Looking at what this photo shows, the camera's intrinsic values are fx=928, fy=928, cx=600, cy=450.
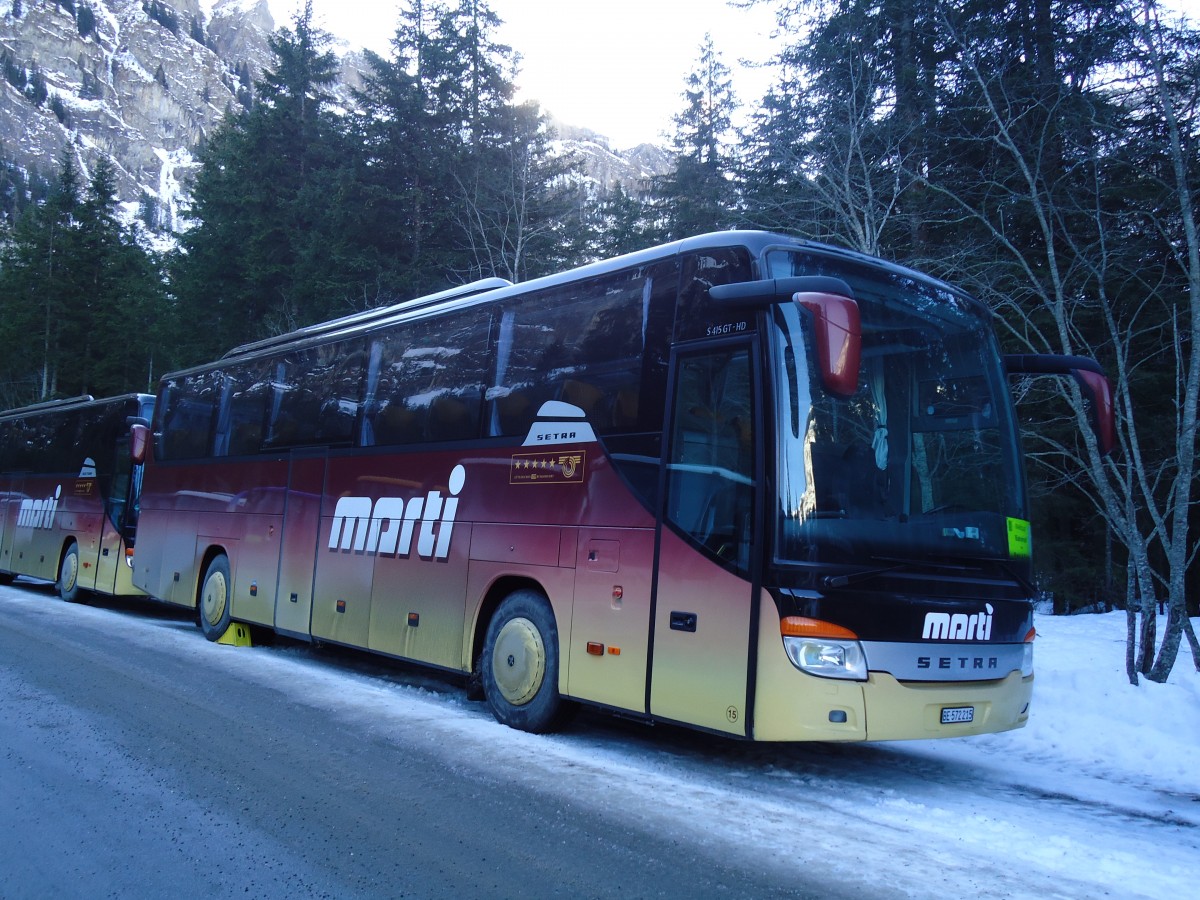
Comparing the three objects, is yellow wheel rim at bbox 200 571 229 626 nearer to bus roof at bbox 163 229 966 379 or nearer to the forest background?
bus roof at bbox 163 229 966 379

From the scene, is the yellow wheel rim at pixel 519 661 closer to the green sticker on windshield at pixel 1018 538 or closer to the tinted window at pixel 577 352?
the tinted window at pixel 577 352

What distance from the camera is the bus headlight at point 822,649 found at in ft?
17.4

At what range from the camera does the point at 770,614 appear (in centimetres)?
541

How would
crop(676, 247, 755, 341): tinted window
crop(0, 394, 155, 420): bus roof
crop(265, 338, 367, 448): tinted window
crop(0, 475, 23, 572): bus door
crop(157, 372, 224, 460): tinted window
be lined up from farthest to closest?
1. crop(0, 475, 23, 572): bus door
2. crop(0, 394, 155, 420): bus roof
3. crop(157, 372, 224, 460): tinted window
4. crop(265, 338, 367, 448): tinted window
5. crop(676, 247, 755, 341): tinted window

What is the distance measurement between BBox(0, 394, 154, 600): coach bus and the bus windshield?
13.2 m

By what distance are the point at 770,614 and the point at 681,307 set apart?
2.20 m

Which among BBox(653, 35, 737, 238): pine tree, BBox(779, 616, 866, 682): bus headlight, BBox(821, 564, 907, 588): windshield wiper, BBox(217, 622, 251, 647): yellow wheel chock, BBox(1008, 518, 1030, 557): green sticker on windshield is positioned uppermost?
BBox(653, 35, 737, 238): pine tree

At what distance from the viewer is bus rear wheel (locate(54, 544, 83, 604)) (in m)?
17.1

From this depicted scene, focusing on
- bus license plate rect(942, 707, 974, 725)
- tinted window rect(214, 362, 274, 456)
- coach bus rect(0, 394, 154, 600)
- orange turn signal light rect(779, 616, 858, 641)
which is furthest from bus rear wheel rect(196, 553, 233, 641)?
bus license plate rect(942, 707, 974, 725)

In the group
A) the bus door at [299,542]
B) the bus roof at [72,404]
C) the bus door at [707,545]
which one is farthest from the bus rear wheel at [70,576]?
the bus door at [707,545]

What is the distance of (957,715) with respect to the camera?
5711mm

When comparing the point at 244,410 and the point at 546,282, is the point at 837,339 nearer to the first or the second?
the point at 546,282

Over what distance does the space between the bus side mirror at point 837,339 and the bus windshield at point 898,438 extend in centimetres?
62

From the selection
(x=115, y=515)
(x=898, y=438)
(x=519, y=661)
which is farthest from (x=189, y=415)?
(x=898, y=438)
